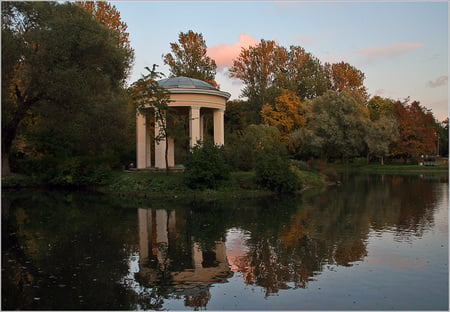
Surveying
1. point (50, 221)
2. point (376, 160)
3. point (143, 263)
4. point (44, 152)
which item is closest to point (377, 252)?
point (143, 263)

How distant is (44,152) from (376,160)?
44103mm

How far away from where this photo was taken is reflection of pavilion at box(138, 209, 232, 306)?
25.4ft

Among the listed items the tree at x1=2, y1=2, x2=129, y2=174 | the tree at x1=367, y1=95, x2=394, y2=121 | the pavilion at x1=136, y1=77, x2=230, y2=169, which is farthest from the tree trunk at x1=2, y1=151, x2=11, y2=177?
the tree at x1=367, y1=95, x2=394, y2=121

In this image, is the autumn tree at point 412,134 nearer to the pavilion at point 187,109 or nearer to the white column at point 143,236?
the pavilion at point 187,109

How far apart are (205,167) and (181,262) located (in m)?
13.3

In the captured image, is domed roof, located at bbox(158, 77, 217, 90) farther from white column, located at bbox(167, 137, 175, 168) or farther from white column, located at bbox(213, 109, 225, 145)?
white column, located at bbox(167, 137, 175, 168)

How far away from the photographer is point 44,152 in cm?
3169

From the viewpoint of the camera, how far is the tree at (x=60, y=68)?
72.7 ft

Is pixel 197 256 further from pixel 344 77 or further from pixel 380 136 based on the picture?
Answer: pixel 344 77

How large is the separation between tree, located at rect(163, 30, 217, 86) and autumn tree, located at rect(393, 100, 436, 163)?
74.4ft

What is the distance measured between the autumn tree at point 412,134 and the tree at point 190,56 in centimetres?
2267

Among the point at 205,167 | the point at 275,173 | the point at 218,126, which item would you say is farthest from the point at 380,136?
the point at 205,167

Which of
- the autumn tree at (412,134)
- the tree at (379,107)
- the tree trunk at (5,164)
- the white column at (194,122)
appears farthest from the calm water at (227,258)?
the tree at (379,107)

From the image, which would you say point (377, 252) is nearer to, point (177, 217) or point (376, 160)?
point (177, 217)
